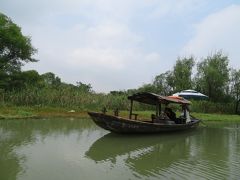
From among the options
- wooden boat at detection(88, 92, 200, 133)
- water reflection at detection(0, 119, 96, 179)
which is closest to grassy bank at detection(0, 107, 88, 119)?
water reflection at detection(0, 119, 96, 179)

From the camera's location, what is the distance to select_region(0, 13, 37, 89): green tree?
3509 cm

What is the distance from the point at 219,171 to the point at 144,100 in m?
8.96

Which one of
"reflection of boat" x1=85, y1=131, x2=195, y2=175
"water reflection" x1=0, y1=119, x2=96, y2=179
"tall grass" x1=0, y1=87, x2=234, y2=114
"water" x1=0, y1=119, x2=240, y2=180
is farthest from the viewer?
"tall grass" x1=0, y1=87, x2=234, y2=114

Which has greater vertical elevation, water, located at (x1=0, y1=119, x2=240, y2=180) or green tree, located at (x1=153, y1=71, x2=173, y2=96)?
green tree, located at (x1=153, y1=71, x2=173, y2=96)

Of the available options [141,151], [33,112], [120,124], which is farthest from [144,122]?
[33,112]

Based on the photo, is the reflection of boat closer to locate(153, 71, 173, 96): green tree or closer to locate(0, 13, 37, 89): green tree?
locate(0, 13, 37, 89): green tree

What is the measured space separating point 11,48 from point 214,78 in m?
24.3

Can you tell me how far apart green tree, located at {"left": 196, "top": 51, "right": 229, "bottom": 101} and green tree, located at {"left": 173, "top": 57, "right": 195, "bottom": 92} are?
1.23 m

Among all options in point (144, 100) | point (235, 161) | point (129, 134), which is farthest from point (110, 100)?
point (235, 161)

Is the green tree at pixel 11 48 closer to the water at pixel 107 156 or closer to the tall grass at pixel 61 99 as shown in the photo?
the tall grass at pixel 61 99

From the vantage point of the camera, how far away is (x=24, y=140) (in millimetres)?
12062

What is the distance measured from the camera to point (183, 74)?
42.1 metres

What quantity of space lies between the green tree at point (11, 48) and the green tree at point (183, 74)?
1847 cm

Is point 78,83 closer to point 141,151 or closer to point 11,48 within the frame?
point 11,48
